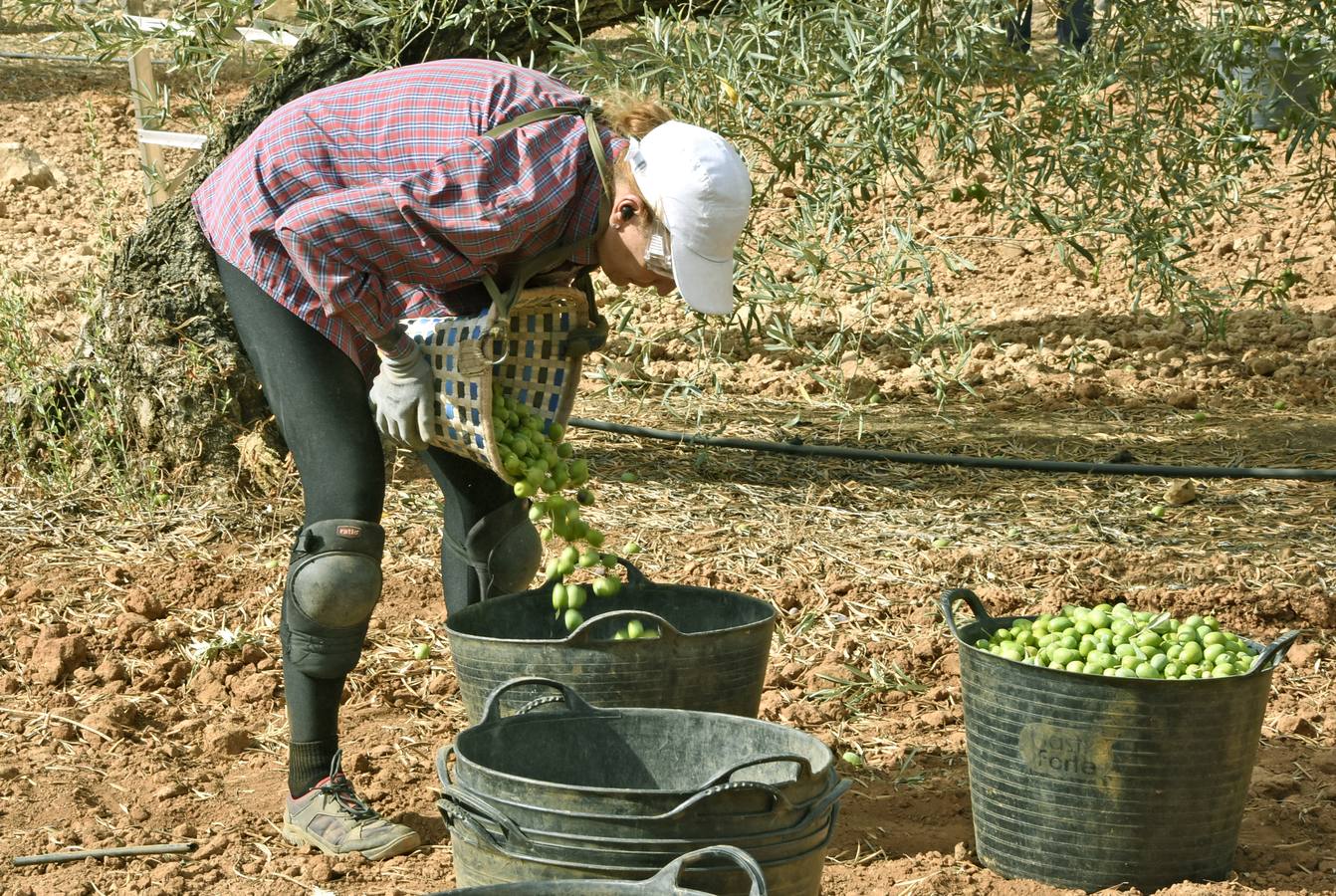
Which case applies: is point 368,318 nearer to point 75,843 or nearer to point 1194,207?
point 75,843

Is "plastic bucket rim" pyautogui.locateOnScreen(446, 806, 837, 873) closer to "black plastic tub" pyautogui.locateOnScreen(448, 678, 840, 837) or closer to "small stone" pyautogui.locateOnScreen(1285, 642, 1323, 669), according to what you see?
"black plastic tub" pyautogui.locateOnScreen(448, 678, 840, 837)

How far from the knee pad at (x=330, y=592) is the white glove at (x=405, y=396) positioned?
0.70 ft

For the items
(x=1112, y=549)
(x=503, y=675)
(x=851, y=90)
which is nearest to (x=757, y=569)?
(x=1112, y=549)

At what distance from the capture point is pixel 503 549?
316 cm

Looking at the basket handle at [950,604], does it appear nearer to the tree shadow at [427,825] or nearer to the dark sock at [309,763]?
the tree shadow at [427,825]

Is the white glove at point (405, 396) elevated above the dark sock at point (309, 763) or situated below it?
above

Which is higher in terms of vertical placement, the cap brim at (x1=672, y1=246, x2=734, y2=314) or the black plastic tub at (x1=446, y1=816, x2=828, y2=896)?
the cap brim at (x1=672, y1=246, x2=734, y2=314)

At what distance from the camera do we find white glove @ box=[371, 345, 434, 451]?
2.65 metres

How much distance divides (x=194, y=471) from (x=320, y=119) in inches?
105

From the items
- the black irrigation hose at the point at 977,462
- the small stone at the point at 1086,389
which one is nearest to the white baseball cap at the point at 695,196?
the black irrigation hose at the point at 977,462

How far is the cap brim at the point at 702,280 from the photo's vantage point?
101 inches

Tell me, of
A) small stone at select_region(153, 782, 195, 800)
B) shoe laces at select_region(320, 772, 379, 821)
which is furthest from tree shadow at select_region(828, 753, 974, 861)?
small stone at select_region(153, 782, 195, 800)

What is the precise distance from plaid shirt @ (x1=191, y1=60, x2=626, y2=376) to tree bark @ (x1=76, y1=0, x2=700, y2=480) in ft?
7.44

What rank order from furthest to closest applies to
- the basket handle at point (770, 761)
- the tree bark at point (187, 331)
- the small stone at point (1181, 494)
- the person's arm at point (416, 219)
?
the small stone at point (1181, 494) < the tree bark at point (187, 331) < the person's arm at point (416, 219) < the basket handle at point (770, 761)
